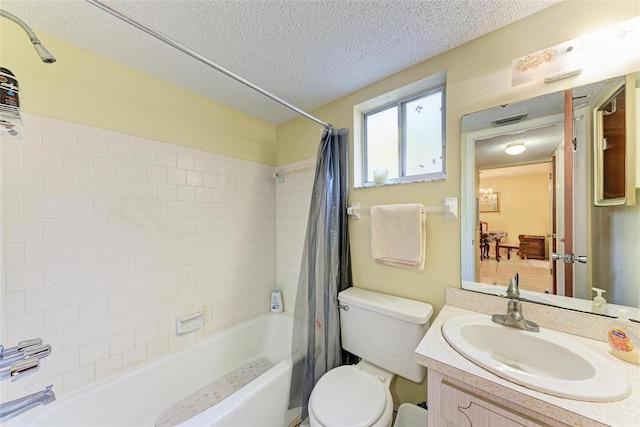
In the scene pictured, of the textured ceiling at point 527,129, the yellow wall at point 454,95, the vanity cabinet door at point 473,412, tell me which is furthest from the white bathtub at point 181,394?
the textured ceiling at point 527,129

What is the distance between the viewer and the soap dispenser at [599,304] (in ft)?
2.97

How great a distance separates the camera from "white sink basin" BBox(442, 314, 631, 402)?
641mm

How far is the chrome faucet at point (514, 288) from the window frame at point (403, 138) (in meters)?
0.62

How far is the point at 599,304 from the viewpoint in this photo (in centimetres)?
92

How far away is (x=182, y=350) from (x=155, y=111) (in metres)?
1.66

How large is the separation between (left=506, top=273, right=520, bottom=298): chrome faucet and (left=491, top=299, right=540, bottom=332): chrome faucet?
6cm

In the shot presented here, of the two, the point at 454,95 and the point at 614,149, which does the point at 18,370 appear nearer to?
the point at 454,95

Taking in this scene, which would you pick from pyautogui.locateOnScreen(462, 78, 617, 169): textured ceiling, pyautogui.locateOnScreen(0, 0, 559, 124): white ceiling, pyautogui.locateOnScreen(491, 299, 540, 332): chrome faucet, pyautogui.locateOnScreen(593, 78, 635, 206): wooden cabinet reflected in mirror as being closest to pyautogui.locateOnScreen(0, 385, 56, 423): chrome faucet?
pyautogui.locateOnScreen(0, 0, 559, 124): white ceiling

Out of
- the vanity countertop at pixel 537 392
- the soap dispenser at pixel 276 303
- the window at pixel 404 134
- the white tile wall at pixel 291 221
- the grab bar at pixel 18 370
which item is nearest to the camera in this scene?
the vanity countertop at pixel 537 392

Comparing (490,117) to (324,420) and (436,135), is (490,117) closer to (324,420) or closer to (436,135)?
(436,135)

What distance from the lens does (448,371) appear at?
773mm

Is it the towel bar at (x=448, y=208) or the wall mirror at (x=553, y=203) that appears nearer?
the wall mirror at (x=553, y=203)

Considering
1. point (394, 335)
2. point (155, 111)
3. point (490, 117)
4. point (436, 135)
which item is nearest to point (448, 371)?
point (394, 335)

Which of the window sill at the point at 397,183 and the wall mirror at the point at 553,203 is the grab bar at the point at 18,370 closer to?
the window sill at the point at 397,183
